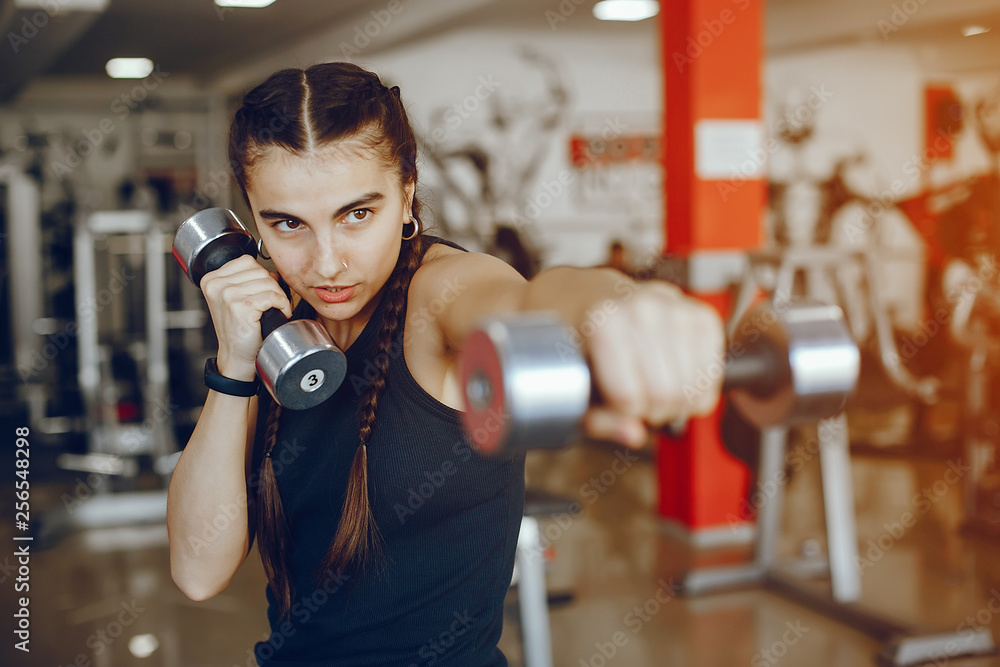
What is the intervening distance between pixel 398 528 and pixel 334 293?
29cm

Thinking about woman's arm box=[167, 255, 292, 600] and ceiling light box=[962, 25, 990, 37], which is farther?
ceiling light box=[962, 25, 990, 37]

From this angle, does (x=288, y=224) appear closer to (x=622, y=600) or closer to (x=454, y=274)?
(x=454, y=274)

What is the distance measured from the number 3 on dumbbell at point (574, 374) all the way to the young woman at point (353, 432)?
32 centimetres

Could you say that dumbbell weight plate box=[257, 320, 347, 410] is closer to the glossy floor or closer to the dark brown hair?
the dark brown hair

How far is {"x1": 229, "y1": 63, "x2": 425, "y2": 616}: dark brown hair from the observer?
926 mm

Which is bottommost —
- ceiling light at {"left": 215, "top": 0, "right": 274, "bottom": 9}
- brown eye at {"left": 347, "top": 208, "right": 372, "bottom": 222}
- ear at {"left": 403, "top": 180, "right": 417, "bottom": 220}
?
brown eye at {"left": 347, "top": 208, "right": 372, "bottom": 222}

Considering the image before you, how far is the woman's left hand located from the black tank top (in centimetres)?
53

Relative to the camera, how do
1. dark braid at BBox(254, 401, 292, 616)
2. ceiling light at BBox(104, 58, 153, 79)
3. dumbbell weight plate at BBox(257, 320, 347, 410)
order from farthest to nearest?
ceiling light at BBox(104, 58, 153, 79), dark braid at BBox(254, 401, 292, 616), dumbbell weight plate at BBox(257, 320, 347, 410)

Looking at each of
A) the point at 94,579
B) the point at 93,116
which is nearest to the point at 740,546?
the point at 94,579

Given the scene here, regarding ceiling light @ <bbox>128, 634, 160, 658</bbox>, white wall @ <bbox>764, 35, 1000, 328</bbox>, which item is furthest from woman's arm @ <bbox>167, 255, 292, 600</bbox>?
white wall @ <bbox>764, 35, 1000, 328</bbox>

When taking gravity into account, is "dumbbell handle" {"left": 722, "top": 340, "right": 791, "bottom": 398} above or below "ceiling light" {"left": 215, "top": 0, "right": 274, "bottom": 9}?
below

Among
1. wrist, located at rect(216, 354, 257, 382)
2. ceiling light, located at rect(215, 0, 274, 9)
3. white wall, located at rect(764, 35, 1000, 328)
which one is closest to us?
wrist, located at rect(216, 354, 257, 382)

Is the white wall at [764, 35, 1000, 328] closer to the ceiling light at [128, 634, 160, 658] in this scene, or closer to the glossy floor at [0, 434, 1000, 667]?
the glossy floor at [0, 434, 1000, 667]

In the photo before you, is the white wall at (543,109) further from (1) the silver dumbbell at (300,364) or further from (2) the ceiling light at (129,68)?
(1) the silver dumbbell at (300,364)
